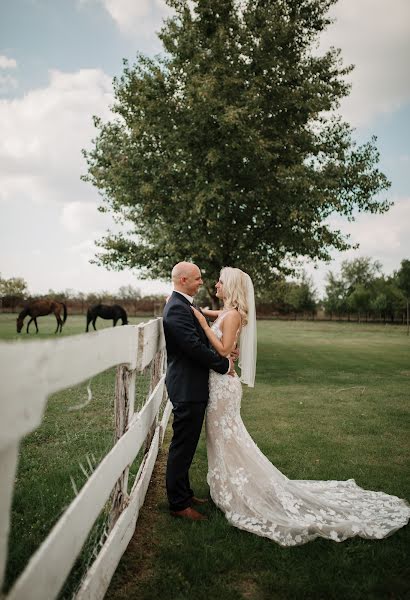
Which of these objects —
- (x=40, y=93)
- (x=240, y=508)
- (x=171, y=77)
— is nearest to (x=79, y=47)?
(x=40, y=93)

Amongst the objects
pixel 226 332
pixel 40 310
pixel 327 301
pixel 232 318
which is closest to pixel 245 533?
pixel 226 332

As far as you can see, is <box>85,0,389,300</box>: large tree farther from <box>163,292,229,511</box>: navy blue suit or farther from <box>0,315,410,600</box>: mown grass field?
<box>163,292,229,511</box>: navy blue suit

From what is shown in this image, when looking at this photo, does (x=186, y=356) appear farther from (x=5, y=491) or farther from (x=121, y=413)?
(x=5, y=491)

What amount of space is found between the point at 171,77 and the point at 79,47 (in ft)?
10.8

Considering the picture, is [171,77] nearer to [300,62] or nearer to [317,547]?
[300,62]

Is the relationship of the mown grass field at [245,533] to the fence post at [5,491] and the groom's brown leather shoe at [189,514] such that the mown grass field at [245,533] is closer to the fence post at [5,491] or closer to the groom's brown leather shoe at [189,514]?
the groom's brown leather shoe at [189,514]

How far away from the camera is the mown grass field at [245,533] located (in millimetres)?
2736

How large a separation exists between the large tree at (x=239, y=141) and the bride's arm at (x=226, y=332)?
8685 millimetres

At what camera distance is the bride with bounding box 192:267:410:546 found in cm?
344

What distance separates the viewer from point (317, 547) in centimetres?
325

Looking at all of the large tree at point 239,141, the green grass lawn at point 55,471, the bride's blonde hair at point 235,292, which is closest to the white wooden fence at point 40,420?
the green grass lawn at point 55,471

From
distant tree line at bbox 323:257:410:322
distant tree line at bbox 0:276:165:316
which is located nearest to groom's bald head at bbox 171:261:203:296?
distant tree line at bbox 0:276:165:316

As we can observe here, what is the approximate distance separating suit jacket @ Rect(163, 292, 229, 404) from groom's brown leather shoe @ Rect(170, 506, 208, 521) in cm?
102

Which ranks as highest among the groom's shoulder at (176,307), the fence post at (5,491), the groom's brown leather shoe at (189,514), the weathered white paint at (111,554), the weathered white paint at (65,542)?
the groom's shoulder at (176,307)
